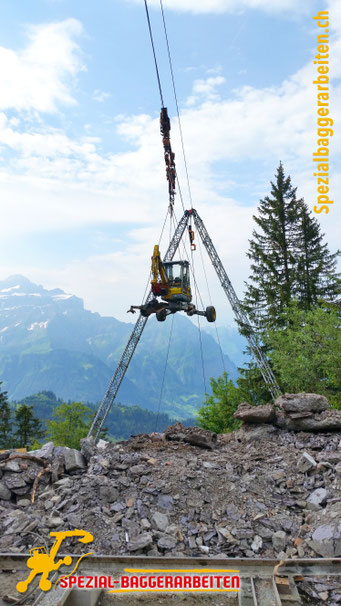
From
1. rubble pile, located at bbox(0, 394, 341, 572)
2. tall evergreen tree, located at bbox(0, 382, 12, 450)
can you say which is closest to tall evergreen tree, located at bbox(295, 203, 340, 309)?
rubble pile, located at bbox(0, 394, 341, 572)

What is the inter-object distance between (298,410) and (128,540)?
799 centimetres

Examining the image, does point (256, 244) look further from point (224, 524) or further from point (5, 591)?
point (5, 591)

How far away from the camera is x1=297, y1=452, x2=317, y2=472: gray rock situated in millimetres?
10367

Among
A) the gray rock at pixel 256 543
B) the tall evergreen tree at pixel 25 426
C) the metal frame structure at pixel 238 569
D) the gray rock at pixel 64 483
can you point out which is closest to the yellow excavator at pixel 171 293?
the gray rock at pixel 64 483

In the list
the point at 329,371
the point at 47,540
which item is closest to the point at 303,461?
the point at 47,540

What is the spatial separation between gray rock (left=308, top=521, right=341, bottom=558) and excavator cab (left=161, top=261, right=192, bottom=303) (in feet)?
31.5

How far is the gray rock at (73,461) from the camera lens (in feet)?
37.0

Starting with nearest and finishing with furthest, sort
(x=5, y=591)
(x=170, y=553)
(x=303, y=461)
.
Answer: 1. (x=5, y=591)
2. (x=170, y=553)
3. (x=303, y=461)

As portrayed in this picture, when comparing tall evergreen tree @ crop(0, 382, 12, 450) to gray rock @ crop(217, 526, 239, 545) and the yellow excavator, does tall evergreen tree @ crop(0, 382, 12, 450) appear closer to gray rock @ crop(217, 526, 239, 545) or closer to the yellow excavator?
the yellow excavator

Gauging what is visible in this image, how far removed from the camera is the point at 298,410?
13.7 meters

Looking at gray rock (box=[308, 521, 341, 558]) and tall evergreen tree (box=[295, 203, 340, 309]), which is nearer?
gray rock (box=[308, 521, 341, 558])

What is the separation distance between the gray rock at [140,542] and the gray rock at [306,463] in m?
4.77

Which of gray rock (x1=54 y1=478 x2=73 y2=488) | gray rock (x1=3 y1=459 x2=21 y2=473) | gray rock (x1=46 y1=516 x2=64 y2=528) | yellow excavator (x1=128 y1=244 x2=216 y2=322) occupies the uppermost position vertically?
yellow excavator (x1=128 y1=244 x2=216 y2=322)

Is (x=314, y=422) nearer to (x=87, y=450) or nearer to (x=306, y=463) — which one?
(x=306, y=463)
